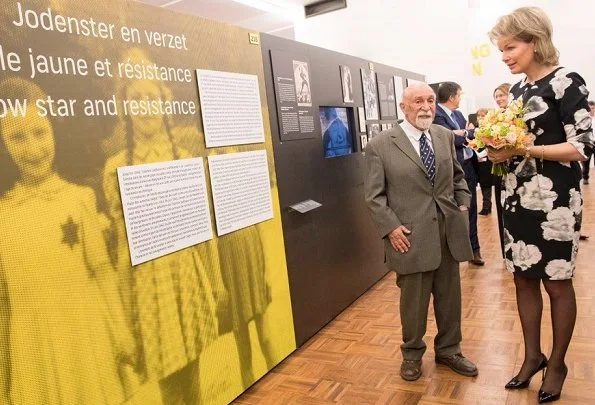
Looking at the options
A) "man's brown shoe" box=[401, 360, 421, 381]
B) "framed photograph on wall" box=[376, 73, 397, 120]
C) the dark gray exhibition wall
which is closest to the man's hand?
"man's brown shoe" box=[401, 360, 421, 381]

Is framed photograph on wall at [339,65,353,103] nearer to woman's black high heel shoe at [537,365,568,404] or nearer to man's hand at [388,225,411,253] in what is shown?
man's hand at [388,225,411,253]

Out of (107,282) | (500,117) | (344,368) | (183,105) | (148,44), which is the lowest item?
(344,368)

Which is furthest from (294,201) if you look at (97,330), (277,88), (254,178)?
(97,330)

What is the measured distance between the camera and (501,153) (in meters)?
2.11

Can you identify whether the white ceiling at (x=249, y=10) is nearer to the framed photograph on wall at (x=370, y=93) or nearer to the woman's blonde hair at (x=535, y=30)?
the framed photograph on wall at (x=370, y=93)

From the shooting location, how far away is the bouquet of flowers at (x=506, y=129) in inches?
79.7

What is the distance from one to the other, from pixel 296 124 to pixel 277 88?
1.00 ft

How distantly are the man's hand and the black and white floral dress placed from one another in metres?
0.55

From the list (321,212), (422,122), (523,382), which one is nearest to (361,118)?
(321,212)

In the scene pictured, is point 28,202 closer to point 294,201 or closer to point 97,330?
point 97,330

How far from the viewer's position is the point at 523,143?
2047 millimetres

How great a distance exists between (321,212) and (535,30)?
73.7 inches

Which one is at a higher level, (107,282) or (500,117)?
(500,117)

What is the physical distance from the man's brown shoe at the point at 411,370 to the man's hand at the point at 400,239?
65 cm
